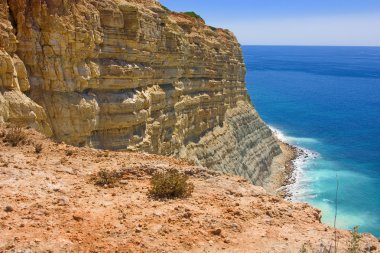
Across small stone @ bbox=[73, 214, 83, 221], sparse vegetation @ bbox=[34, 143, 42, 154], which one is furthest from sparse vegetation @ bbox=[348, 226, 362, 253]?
sparse vegetation @ bbox=[34, 143, 42, 154]

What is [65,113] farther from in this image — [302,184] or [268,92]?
[268,92]

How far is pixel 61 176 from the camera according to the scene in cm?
1094

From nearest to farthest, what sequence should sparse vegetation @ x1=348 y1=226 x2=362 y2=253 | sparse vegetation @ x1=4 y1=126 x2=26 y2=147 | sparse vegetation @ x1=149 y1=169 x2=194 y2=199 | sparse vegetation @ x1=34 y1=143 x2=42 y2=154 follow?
1. sparse vegetation @ x1=348 y1=226 x2=362 y2=253
2. sparse vegetation @ x1=149 y1=169 x2=194 y2=199
3. sparse vegetation @ x1=34 y1=143 x2=42 y2=154
4. sparse vegetation @ x1=4 y1=126 x2=26 y2=147

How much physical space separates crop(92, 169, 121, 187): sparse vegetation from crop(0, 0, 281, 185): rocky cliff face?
7.27 meters

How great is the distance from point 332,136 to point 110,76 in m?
57.1

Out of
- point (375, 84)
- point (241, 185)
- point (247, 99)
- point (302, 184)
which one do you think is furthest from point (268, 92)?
point (241, 185)

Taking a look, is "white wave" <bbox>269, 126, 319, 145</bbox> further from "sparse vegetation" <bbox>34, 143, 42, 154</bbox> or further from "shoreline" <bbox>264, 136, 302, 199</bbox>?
"sparse vegetation" <bbox>34, 143, 42, 154</bbox>

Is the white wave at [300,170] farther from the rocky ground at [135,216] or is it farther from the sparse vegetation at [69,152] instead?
the rocky ground at [135,216]

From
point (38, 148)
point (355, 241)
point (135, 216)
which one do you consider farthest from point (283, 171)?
point (355, 241)

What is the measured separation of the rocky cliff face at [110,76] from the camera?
60.9 feet

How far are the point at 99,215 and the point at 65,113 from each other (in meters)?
13.2

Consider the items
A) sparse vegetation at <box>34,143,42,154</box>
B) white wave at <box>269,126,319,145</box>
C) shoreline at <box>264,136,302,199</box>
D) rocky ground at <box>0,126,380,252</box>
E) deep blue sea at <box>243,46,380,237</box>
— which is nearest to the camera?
rocky ground at <box>0,126,380,252</box>

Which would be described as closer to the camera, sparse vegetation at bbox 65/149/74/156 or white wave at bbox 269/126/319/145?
sparse vegetation at bbox 65/149/74/156

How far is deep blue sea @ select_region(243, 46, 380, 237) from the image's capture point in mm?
42094
